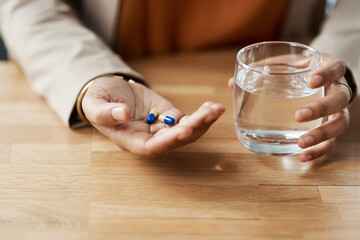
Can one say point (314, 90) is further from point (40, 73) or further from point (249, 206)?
point (40, 73)

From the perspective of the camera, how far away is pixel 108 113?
2.31 feet

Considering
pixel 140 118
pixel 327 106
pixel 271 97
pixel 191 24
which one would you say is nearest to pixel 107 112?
pixel 140 118

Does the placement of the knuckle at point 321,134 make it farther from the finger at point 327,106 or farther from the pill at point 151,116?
the pill at point 151,116

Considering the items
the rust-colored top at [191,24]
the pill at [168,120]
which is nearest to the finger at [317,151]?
the pill at [168,120]

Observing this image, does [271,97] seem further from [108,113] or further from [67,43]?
[67,43]

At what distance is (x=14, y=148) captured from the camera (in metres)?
0.81

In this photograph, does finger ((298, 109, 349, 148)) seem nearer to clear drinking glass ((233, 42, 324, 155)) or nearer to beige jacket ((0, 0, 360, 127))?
clear drinking glass ((233, 42, 324, 155))

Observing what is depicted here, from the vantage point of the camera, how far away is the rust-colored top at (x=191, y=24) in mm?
1147

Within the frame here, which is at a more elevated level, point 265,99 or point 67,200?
point 265,99

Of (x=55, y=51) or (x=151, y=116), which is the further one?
(x=55, y=51)

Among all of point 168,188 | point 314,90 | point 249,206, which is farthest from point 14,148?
point 314,90

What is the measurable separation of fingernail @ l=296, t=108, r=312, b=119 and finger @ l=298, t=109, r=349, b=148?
5 centimetres

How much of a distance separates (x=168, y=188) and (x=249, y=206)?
0.13 meters

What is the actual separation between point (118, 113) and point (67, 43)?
0.39 meters
